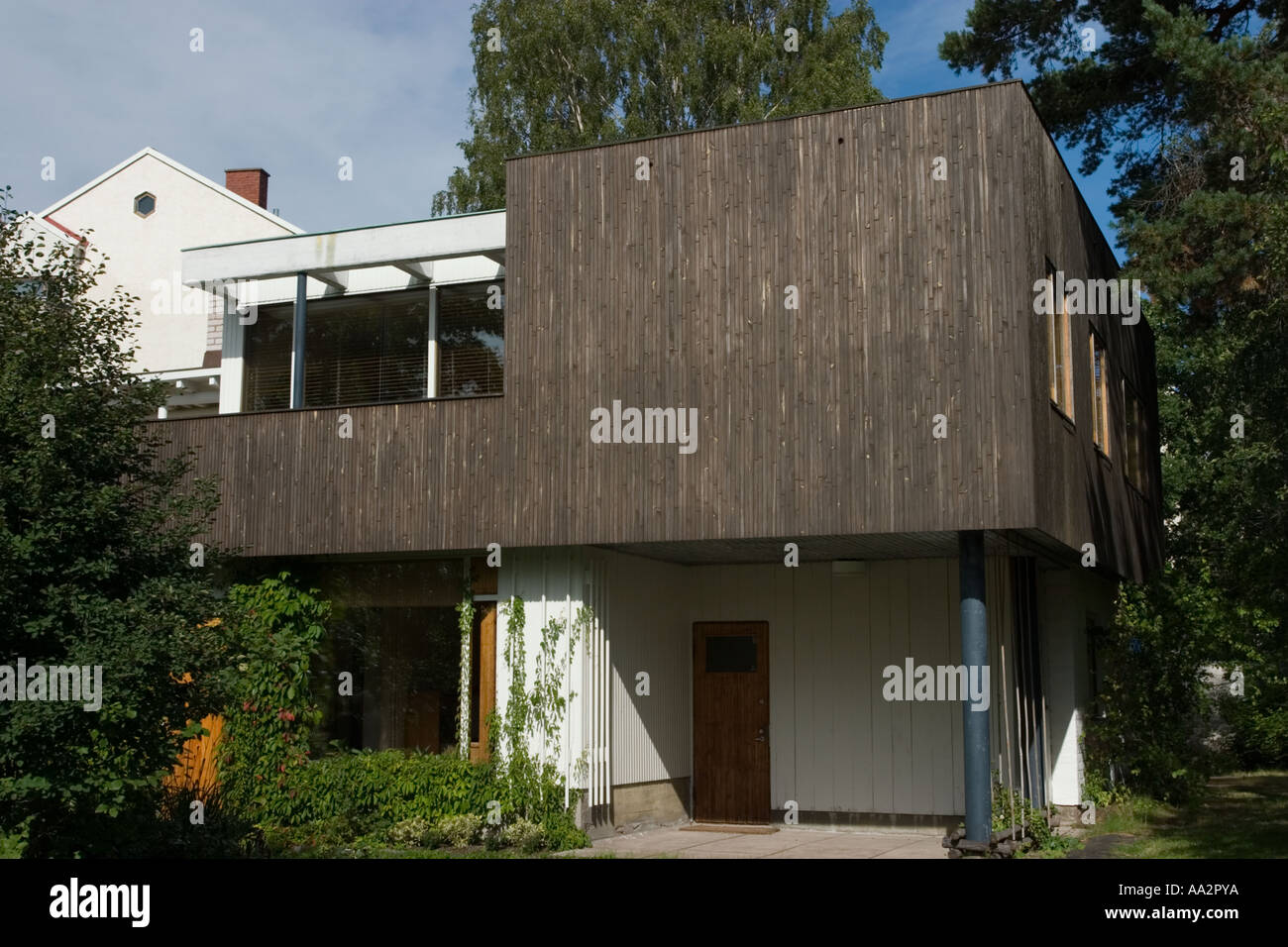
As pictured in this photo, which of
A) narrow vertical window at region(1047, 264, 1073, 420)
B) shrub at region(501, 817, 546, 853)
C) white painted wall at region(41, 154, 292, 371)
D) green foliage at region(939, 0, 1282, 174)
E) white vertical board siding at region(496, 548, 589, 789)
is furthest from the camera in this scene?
white painted wall at region(41, 154, 292, 371)

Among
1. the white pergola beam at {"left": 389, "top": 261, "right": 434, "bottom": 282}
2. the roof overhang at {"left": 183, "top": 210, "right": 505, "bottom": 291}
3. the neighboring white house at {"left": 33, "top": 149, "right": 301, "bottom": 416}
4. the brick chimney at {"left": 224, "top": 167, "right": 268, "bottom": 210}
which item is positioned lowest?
the white pergola beam at {"left": 389, "top": 261, "right": 434, "bottom": 282}

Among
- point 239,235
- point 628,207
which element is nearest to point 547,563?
point 628,207

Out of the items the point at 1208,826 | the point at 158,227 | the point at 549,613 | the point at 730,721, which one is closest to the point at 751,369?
the point at 549,613

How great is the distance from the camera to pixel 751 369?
1335 cm

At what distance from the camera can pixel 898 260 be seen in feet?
42.2

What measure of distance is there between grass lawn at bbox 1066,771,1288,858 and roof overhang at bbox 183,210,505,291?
939cm

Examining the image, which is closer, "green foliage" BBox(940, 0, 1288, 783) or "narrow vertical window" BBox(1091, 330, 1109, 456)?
"green foliage" BBox(940, 0, 1288, 783)

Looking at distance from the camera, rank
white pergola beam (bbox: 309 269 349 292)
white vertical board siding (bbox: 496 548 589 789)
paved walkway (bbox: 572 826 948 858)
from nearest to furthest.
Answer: paved walkway (bbox: 572 826 948 858) < white vertical board siding (bbox: 496 548 589 789) < white pergola beam (bbox: 309 269 349 292)

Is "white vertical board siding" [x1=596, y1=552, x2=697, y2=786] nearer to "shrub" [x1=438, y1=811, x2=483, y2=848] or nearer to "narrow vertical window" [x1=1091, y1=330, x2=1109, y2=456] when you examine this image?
"shrub" [x1=438, y1=811, x2=483, y2=848]

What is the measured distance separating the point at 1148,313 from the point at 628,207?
52.2 feet

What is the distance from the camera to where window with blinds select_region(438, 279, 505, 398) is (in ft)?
49.2

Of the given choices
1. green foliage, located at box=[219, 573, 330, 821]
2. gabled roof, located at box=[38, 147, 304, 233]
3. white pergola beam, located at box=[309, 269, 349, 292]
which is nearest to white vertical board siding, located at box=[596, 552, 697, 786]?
green foliage, located at box=[219, 573, 330, 821]

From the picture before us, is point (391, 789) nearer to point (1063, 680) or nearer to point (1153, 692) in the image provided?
point (1063, 680)

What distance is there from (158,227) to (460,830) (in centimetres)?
1710
